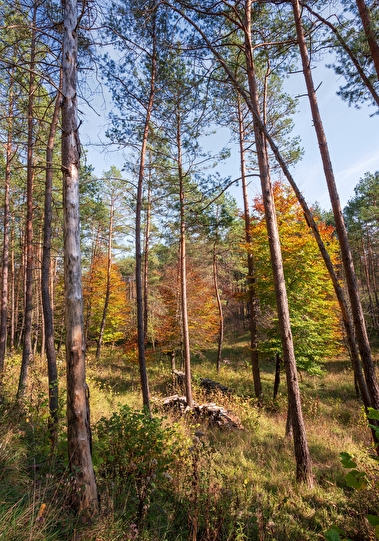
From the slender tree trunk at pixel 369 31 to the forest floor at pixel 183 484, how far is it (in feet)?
22.1

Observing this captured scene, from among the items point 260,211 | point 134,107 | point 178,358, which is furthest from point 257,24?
point 178,358

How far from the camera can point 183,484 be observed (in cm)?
375

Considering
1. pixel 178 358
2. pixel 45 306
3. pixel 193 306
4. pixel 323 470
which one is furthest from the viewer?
pixel 178 358

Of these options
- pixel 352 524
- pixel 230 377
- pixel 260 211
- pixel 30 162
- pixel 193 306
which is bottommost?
pixel 230 377

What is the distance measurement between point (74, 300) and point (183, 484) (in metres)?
3.08

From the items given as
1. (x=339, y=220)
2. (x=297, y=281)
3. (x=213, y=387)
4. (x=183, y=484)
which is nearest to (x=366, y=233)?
(x=297, y=281)

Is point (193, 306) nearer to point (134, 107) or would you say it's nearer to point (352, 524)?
point (134, 107)

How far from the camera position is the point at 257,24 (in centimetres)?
645

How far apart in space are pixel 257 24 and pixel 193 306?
1277 centimetres

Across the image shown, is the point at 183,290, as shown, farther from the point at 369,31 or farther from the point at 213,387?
the point at 369,31

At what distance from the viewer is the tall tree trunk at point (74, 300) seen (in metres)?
2.88

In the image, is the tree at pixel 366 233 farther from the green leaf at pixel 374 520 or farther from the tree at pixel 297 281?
the green leaf at pixel 374 520

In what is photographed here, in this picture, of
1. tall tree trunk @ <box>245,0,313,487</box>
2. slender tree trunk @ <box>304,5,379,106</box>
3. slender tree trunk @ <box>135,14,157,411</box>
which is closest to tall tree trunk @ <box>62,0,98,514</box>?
tall tree trunk @ <box>245,0,313,487</box>

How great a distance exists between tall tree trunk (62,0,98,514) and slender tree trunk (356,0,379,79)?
5269mm
